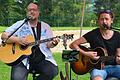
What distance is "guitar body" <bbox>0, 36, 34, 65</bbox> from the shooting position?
219 inches

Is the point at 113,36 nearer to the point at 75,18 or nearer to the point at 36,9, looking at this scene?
the point at 36,9

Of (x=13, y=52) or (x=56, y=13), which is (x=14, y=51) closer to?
(x=13, y=52)

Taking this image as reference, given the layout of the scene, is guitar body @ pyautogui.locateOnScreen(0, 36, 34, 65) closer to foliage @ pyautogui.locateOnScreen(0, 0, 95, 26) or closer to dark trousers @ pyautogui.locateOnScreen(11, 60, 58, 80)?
dark trousers @ pyautogui.locateOnScreen(11, 60, 58, 80)

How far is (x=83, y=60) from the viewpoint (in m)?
5.38

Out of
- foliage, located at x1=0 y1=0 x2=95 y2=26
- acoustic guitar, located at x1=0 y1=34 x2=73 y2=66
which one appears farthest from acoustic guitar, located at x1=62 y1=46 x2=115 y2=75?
foliage, located at x1=0 y1=0 x2=95 y2=26

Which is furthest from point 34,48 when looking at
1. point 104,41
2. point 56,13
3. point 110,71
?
point 56,13

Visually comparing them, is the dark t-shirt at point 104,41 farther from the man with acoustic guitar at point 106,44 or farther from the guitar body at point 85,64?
the guitar body at point 85,64

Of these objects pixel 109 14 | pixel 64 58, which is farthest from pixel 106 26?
pixel 64 58

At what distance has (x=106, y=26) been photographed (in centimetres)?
509

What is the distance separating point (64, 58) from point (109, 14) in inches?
33.1

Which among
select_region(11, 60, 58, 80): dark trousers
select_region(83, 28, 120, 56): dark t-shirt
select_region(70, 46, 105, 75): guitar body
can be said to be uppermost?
select_region(83, 28, 120, 56): dark t-shirt

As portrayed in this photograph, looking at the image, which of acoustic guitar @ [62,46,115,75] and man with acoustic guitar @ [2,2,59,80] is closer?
acoustic guitar @ [62,46,115,75]

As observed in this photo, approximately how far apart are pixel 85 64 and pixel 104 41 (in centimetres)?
40

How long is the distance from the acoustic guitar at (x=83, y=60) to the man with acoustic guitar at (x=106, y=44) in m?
0.06
